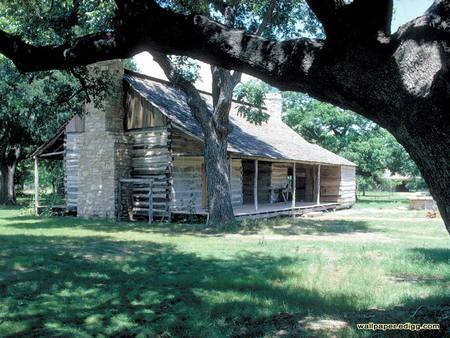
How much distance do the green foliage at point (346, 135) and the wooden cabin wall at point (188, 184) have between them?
767 inches

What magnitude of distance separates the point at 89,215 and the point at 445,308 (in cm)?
1720

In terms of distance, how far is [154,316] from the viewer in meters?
5.48

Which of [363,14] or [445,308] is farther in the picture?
[445,308]

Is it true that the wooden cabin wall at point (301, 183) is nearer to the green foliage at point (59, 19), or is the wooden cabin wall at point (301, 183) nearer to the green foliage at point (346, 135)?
the green foliage at point (346, 135)

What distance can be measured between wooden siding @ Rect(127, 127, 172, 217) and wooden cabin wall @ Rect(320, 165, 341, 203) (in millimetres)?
14623

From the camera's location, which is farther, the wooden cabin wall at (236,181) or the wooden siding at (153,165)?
A: the wooden cabin wall at (236,181)

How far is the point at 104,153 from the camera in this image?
19250 mm

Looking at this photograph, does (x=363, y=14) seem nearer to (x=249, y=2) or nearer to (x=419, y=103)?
(x=419, y=103)

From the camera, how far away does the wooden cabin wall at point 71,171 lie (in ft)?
70.1

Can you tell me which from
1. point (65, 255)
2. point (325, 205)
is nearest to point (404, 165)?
point (325, 205)

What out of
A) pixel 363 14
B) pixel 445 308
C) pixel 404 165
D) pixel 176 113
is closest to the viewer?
pixel 363 14

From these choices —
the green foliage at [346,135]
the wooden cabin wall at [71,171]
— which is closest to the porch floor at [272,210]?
the wooden cabin wall at [71,171]

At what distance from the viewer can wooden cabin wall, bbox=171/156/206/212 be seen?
61.1 ft

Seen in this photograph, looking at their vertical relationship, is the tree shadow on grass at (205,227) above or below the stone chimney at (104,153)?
below
